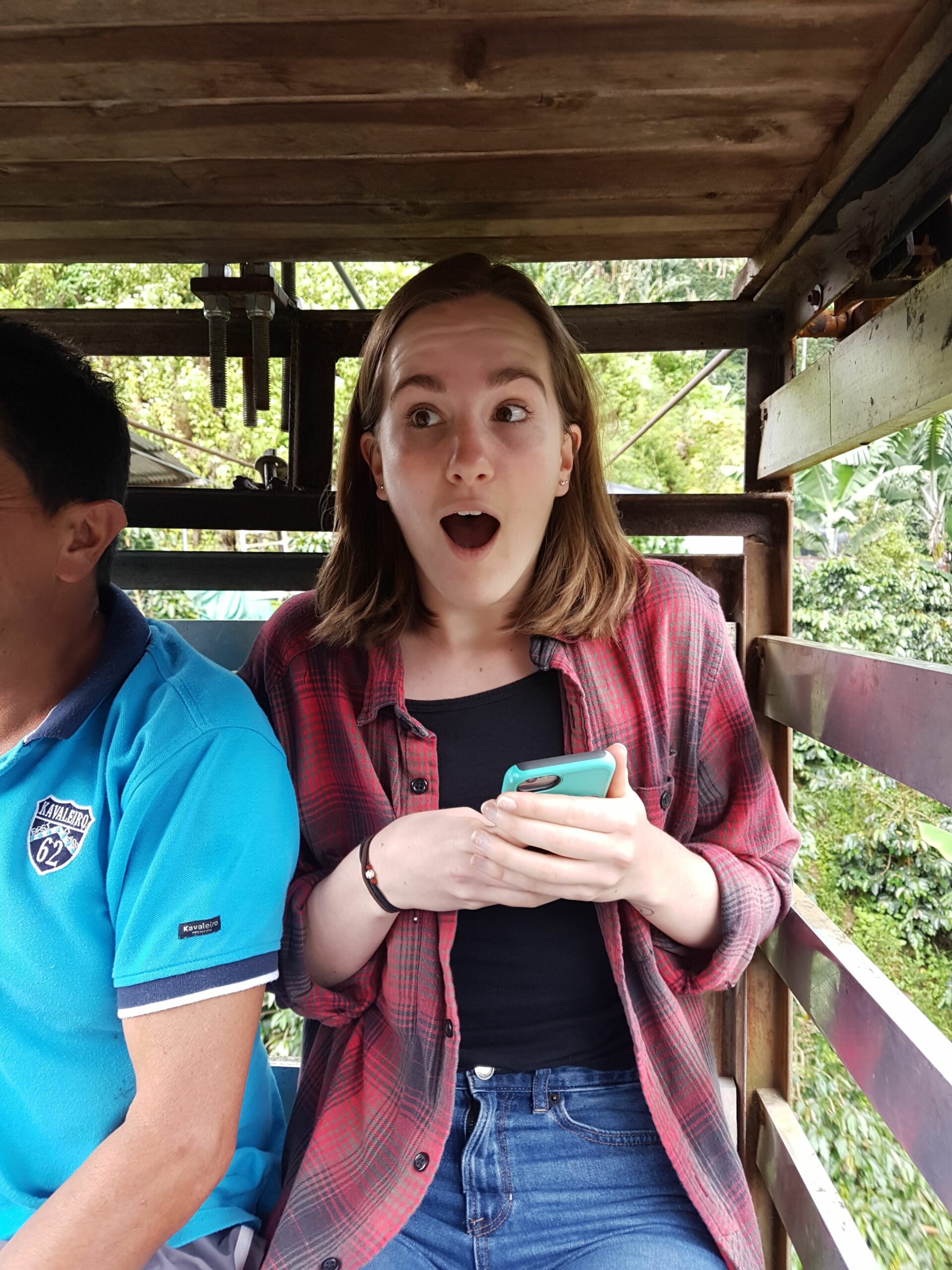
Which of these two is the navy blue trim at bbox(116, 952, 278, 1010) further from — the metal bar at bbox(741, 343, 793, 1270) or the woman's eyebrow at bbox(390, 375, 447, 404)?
the metal bar at bbox(741, 343, 793, 1270)

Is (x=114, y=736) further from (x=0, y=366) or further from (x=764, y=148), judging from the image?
(x=764, y=148)

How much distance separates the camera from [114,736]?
126 cm

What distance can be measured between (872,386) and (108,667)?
1266mm

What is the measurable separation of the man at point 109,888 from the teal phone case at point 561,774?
1.17 feet

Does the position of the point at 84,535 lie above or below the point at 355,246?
below

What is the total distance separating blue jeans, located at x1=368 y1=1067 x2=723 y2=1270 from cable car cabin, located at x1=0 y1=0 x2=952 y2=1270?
0.35 meters

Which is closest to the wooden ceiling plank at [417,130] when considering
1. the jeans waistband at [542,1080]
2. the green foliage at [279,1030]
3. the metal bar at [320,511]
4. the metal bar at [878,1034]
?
the metal bar at [320,511]

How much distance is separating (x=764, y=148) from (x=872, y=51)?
0.28 meters

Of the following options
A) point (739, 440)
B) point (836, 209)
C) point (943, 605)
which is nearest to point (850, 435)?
point (836, 209)

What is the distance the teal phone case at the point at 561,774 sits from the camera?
1.18 meters

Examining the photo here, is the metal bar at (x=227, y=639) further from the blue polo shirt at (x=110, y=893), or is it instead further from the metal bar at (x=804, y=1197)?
the metal bar at (x=804, y=1197)

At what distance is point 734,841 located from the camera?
5.16ft

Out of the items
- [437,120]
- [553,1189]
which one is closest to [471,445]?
[437,120]

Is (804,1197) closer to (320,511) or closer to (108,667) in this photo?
(108,667)
